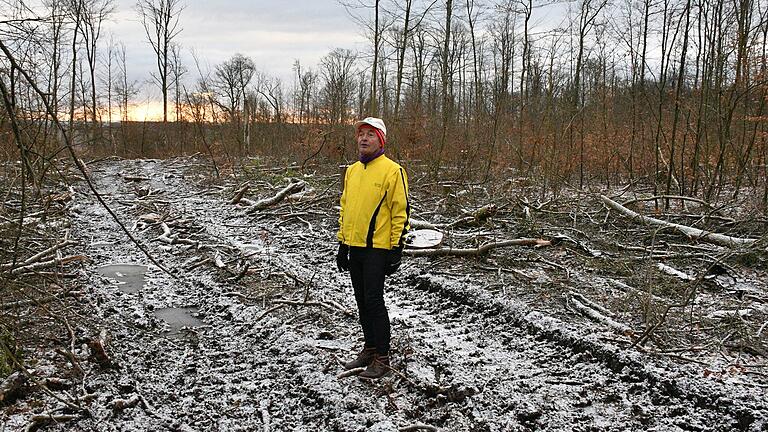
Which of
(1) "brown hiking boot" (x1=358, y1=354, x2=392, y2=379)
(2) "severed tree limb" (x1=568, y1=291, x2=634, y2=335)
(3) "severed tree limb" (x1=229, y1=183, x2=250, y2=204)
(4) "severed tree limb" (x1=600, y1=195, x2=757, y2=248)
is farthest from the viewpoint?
(3) "severed tree limb" (x1=229, y1=183, x2=250, y2=204)

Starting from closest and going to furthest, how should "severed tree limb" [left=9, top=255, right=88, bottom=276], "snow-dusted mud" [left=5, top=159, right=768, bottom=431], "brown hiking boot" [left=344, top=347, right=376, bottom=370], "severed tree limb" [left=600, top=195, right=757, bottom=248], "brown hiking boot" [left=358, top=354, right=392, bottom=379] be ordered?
1. "snow-dusted mud" [left=5, top=159, right=768, bottom=431]
2. "brown hiking boot" [left=358, top=354, right=392, bottom=379]
3. "brown hiking boot" [left=344, top=347, right=376, bottom=370]
4. "severed tree limb" [left=9, top=255, right=88, bottom=276]
5. "severed tree limb" [left=600, top=195, right=757, bottom=248]

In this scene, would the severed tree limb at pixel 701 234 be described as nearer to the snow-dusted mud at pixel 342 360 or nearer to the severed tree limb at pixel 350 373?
the snow-dusted mud at pixel 342 360

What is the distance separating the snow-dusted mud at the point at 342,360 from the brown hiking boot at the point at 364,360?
0.15 m

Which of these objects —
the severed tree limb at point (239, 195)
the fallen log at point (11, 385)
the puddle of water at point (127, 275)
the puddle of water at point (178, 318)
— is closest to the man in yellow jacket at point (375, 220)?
the puddle of water at point (178, 318)

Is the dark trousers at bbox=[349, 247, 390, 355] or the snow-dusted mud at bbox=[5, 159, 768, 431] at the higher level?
the dark trousers at bbox=[349, 247, 390, 355]

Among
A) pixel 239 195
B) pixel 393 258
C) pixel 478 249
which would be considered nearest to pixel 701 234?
pixel 478 249

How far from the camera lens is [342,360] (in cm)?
481

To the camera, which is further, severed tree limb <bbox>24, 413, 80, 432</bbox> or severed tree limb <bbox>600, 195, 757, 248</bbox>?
severed tree limb <bbox>600, 195, 757, 248</bbox>

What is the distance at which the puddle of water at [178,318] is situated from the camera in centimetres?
585

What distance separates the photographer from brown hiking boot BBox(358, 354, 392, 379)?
446 cm

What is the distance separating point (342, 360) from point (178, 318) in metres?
2.42

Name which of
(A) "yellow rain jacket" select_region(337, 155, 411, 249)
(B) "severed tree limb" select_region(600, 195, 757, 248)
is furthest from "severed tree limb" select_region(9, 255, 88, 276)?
(B) "severed tree limb" select_region(600, 195, 757, 248)

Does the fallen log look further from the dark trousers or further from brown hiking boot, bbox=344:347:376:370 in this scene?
the dark trousers

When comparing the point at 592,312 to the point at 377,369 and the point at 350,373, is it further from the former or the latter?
the point at 350,373
